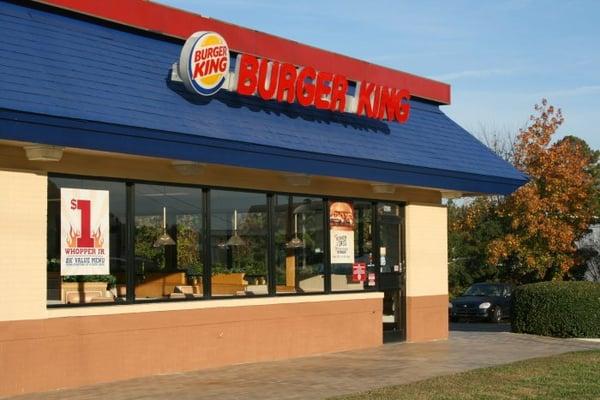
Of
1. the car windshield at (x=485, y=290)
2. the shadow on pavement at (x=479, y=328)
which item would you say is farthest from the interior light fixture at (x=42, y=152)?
the car windshield at (x=485, y=290)

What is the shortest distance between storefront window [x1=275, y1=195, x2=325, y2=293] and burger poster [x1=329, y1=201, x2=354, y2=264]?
0.31 metres

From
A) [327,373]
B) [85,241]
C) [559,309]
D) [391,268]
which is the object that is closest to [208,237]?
[85,241]

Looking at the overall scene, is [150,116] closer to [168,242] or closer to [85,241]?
[85,241]

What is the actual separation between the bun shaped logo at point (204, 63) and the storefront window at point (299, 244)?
295 cm

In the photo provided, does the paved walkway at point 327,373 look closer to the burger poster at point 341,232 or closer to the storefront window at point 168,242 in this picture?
the storefront window at point 168,242

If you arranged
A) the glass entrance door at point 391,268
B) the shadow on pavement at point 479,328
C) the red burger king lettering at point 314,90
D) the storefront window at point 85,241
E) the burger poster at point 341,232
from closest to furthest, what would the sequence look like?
the storefront window at point 85,241 < the red burger king lettering at point 314,90 < the burger poster at point 341,232 < the glass entrance door at point 391,268 < the shadow on pavement at point 479,328

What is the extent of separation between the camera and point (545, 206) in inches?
1390

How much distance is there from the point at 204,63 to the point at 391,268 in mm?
7041

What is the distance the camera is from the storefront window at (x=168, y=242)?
1477cm

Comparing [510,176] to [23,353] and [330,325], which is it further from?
[23,353]

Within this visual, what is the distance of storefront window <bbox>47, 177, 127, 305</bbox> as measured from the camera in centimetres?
1345

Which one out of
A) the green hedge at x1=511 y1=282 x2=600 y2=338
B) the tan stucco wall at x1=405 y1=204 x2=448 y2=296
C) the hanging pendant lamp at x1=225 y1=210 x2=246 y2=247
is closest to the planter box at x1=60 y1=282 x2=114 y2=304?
the hanging pendant lamp at x1=225 y1=210 x2=246 y2=247

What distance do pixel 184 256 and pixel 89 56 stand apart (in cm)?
361

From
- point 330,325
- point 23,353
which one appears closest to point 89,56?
point 23,353
